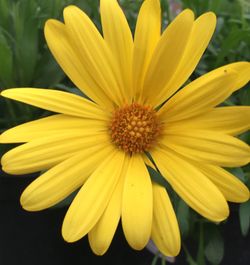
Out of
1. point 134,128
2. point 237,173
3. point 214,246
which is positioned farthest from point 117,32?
point 214,246

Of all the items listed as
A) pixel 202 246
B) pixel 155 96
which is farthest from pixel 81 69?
pixel 202 246

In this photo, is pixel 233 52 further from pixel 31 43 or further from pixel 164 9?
pixel 31 43

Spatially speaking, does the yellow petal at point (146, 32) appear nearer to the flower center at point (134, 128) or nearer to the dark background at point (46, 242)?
the flower center at point (134, 128)

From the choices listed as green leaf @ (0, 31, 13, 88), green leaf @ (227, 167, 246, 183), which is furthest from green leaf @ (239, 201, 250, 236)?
green leaf @ (0, 31, 13, 88)

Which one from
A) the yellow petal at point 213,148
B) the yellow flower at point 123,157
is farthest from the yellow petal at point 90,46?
the yellow petal at point 213,148

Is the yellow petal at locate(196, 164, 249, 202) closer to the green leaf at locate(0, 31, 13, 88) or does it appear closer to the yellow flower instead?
the yellow flower
